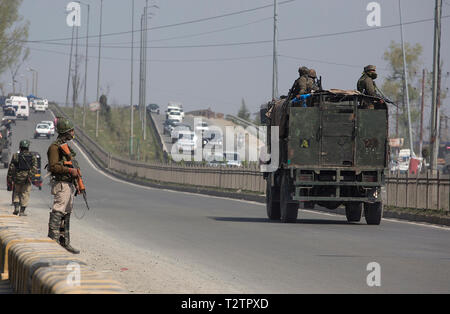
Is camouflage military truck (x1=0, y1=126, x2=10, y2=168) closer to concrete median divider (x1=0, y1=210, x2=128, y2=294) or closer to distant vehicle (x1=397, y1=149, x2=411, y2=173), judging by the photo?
distant vehicle (x1=397, y1=149, x2=411, y2=173)

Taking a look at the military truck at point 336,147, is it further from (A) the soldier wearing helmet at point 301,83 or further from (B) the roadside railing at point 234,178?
(B) the roadside railing at point 234,178

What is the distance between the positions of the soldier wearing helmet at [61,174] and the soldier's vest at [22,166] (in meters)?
8.31

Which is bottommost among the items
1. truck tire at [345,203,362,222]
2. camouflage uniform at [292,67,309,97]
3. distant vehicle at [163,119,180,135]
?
truck tire at [345,203,362,222]

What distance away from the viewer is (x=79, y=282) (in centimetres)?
752

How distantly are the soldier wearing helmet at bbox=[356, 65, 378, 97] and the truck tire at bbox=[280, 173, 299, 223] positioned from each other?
2821mm

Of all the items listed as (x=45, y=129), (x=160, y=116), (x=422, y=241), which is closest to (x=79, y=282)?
(x=422, y=241)

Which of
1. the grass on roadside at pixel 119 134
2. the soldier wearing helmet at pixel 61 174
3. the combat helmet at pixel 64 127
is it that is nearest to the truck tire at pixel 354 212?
the soldier wearing helmet at pixel 61 174

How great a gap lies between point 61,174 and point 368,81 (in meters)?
10.6

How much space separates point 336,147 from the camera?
22.1 m

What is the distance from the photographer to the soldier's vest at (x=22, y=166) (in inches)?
859

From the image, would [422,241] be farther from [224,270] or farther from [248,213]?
[248,213]

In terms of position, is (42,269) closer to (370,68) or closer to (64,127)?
(64,127)

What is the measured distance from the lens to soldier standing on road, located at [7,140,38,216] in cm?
2188

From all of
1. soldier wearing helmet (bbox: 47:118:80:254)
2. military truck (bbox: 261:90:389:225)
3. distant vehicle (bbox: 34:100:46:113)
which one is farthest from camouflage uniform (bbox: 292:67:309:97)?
distant vehicle (bbox: 34:100:46:113)
